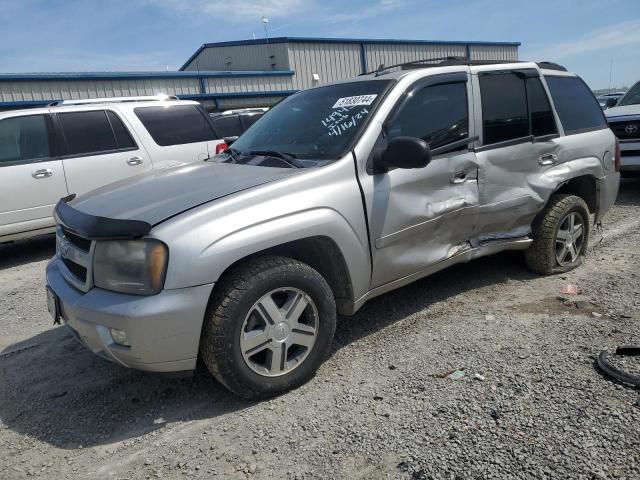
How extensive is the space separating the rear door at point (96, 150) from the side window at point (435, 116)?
4006 millimetres

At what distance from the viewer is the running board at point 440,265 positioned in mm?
3318

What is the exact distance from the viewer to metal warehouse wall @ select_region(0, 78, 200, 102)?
48.1 feet

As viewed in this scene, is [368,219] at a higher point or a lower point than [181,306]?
higher

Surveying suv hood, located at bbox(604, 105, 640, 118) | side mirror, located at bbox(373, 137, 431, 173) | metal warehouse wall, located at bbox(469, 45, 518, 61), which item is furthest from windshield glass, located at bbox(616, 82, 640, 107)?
metal warehouse wall, located at bbox(469, 45, 518, 61)

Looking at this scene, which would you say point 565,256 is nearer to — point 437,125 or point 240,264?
point 437,125

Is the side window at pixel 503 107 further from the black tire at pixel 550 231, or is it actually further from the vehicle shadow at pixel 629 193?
the vehicle shadow at pixel 629 193

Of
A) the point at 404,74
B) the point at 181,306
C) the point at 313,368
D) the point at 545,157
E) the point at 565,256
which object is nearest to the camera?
the point at 181,306

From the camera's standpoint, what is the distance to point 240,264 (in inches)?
111

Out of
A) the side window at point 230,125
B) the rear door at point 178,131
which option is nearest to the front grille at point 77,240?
the rear door at point 178,131

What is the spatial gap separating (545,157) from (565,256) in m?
0.98

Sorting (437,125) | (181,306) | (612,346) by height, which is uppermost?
(437,125)

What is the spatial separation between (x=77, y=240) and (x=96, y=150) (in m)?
4.21

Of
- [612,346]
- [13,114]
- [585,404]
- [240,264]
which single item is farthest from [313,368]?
[13,114]

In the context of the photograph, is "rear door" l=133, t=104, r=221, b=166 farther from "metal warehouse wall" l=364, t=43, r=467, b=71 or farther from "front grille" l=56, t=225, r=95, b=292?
"metal warehouse wall" l=364, t=43, r=467, b=71
